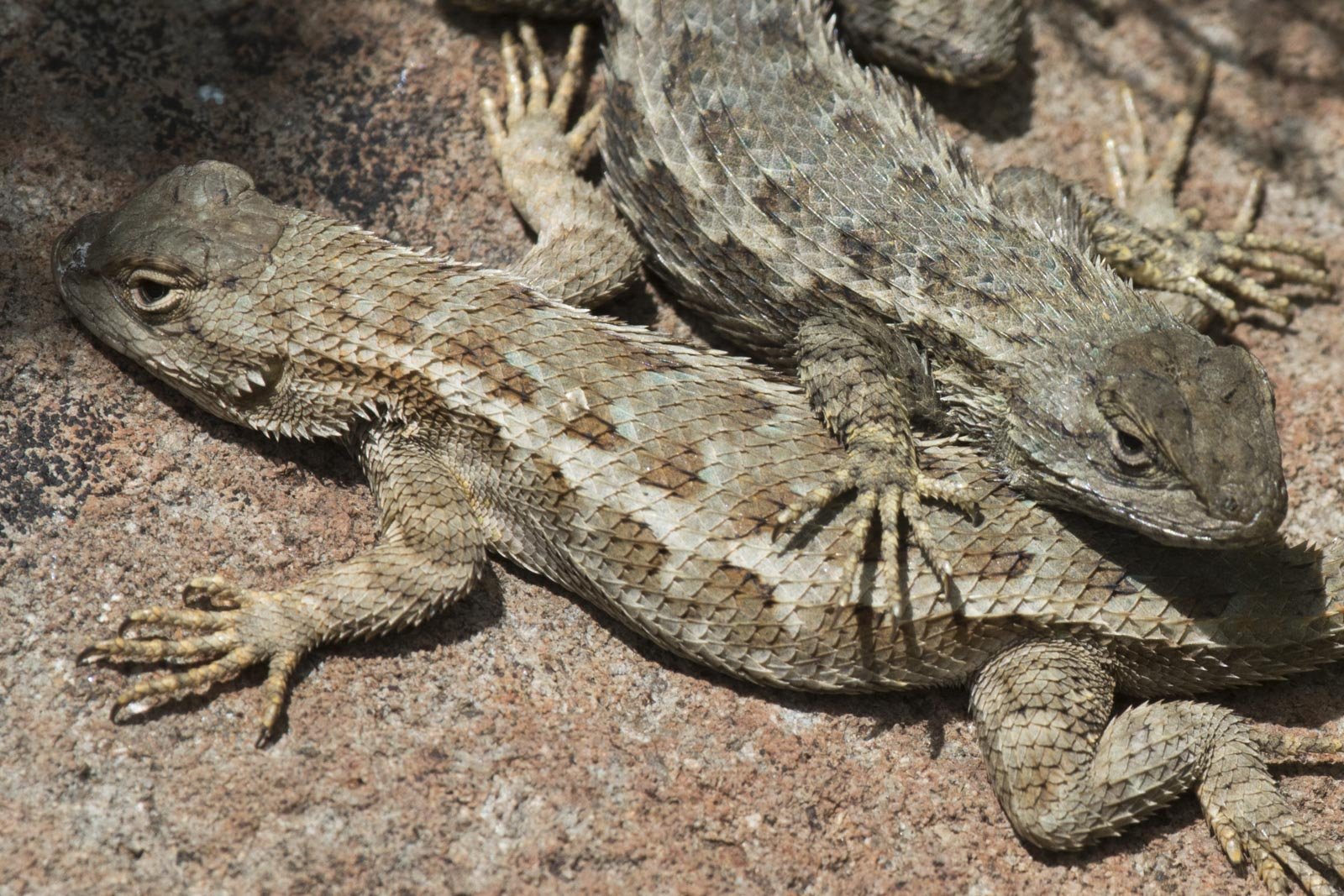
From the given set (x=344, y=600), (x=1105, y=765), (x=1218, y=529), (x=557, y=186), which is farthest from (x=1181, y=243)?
(x=344, y=600)

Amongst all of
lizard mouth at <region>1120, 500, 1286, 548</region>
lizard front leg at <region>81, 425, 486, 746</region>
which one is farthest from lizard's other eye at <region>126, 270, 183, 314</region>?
lizard mouth at <region>1120, 500, 1286, 548</region>

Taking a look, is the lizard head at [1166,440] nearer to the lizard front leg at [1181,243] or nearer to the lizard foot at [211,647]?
the lizard front leg at [1181,243]

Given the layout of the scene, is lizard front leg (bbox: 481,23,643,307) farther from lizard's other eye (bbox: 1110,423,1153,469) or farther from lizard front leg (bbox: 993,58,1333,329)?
lizard's other eye (bbox: 1110,423,1153,469)

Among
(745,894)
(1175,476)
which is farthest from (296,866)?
(1175,476)

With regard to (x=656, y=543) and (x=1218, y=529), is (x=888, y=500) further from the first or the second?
(x=1218, y=529)

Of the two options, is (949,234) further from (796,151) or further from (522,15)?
(522,15)

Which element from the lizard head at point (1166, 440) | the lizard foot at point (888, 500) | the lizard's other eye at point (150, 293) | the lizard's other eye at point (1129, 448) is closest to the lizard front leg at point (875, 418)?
the lizard foot at point (888, 500)
